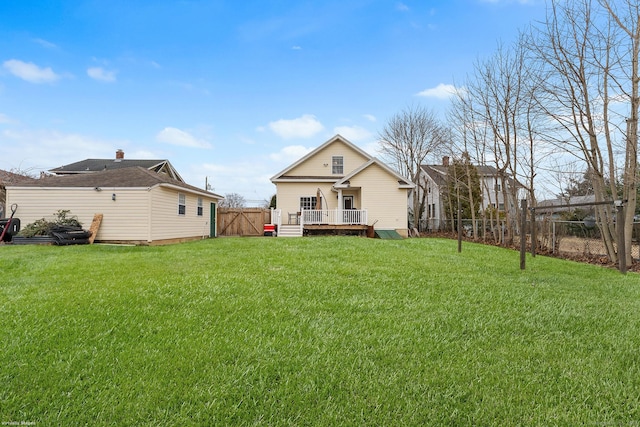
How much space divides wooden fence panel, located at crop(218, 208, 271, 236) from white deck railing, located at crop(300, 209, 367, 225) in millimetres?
3908

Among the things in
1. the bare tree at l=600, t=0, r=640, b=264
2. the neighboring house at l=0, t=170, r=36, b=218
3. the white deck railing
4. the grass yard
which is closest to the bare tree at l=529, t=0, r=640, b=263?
the bare tree at l=600, t=0, r=640, b=264

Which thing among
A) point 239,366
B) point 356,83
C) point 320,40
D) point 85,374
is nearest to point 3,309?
point 85,374

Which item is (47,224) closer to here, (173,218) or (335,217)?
(173,218)

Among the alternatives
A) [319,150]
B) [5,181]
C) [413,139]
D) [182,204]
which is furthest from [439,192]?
[5,181]

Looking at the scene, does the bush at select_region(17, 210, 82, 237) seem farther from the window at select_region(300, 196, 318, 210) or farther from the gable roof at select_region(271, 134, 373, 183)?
the window at select_region(300, 196, 318, 210)

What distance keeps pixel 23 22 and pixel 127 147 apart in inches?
724

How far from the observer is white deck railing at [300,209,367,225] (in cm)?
1786

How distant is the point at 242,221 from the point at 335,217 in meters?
6.27

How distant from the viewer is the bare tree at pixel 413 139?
24969 millimetres

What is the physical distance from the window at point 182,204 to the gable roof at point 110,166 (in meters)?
8.71

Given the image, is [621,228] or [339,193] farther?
[339,193]

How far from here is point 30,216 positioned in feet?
42.5

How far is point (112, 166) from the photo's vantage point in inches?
981

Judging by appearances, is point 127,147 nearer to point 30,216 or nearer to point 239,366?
point 30,216
